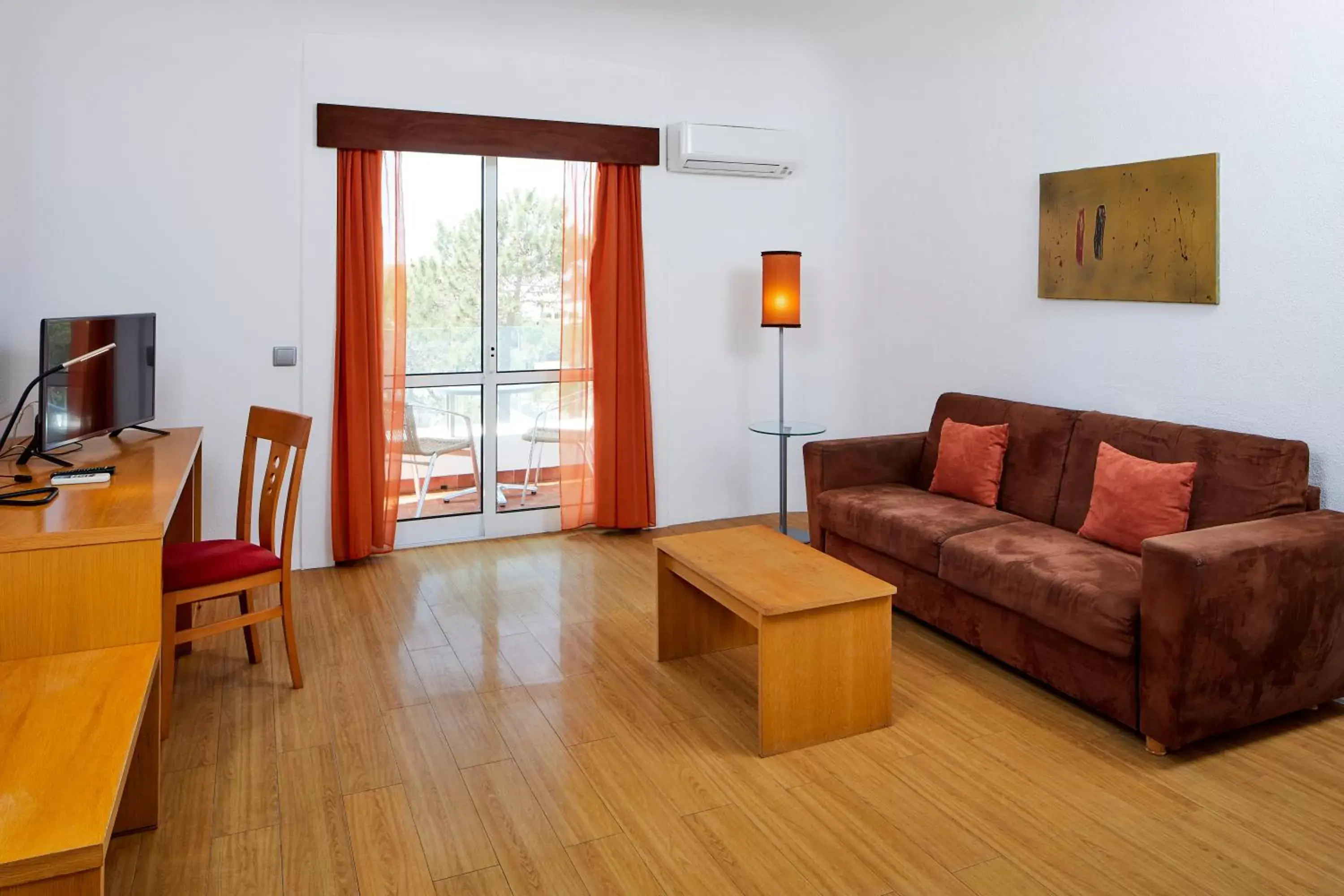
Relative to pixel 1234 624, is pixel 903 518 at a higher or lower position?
higher

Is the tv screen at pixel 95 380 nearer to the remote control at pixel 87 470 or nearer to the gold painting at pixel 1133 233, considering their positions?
the remote control at pixel 87 470

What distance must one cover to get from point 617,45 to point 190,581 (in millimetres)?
3591

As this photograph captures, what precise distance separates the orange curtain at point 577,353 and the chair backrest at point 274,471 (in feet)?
6.06

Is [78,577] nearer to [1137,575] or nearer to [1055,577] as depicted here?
[1055,577]

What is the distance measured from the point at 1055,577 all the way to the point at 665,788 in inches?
57.6

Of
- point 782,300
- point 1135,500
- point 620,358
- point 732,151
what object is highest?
point 732,151

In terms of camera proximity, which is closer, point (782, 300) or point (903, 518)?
point (903, 518)

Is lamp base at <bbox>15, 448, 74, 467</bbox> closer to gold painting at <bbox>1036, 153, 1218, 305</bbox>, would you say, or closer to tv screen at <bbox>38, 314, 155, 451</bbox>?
tv screen at <bbox>38, 314, 155, 451</bbox>

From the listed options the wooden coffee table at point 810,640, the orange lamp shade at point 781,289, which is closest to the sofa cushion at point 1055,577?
the wooden coffee table at point 810,640

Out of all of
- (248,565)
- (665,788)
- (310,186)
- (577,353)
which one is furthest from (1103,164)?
(248,565)

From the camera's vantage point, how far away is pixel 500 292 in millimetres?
5215

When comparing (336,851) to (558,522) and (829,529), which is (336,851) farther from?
(558,522)

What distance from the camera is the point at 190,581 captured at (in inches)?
119

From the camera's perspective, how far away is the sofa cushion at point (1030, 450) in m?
4.12
